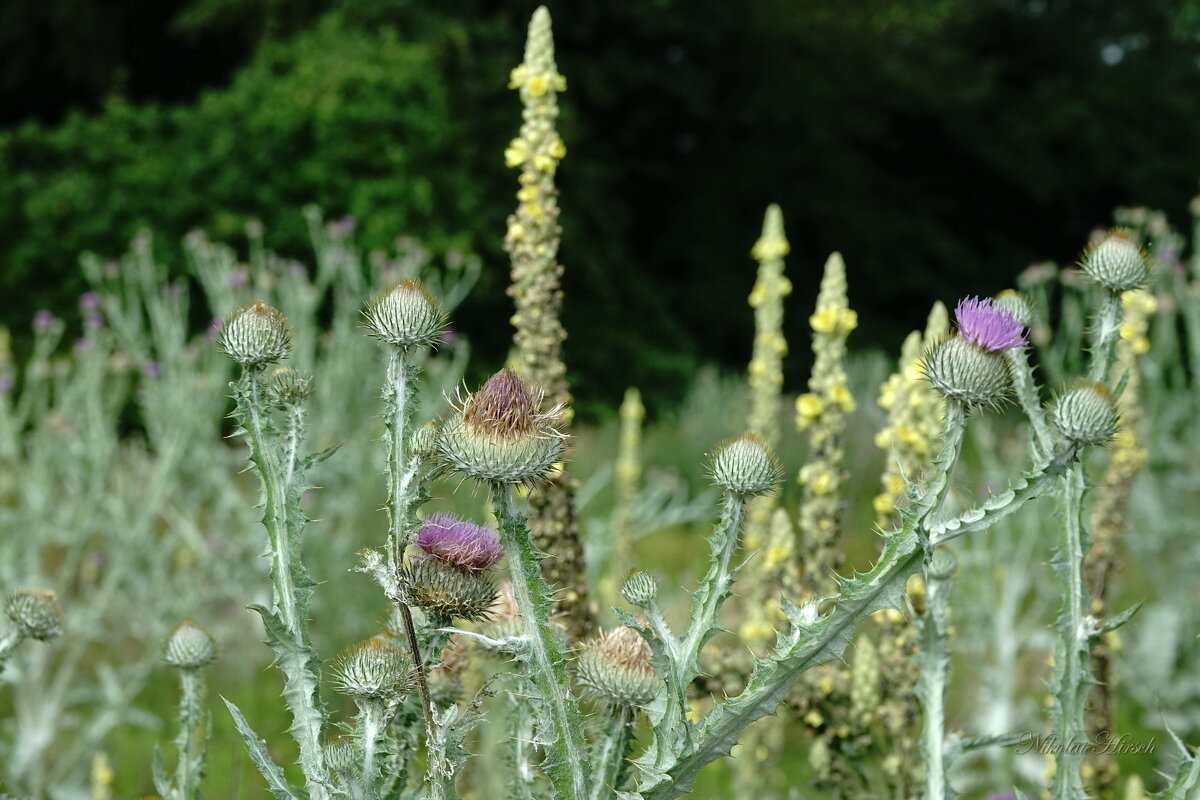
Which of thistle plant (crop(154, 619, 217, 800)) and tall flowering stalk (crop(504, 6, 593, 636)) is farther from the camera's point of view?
tall flowering stalk (crop(504, 6, 593, 636))

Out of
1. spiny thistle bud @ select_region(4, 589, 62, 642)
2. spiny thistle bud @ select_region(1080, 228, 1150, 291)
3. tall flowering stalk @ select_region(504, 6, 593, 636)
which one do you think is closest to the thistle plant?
spiny thistle bud @ select_region(4, 589, 62, 642)

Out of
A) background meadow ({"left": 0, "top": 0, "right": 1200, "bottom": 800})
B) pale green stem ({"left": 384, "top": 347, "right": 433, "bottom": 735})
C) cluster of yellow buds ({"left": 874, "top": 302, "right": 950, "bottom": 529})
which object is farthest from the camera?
background meadow ({"left": 0, "top": 0, "right": 1200, "bottom": 800})

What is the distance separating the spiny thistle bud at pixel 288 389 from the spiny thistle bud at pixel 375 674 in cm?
36

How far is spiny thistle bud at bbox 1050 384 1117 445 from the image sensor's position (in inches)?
53.5

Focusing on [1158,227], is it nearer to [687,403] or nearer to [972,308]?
[972,308]

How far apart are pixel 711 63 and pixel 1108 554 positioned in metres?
14.7

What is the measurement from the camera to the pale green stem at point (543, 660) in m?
1.20

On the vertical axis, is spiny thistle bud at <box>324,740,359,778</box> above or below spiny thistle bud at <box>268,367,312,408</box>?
below

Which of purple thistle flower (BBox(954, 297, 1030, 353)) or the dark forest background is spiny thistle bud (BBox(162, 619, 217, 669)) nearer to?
purple thistle flower (BBox(954, 297, 1030, 353))

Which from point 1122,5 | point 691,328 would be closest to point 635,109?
point 691,328

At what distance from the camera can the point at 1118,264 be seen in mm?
1606

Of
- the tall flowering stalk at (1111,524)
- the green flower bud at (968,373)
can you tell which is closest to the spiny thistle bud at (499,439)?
the green flower bud at (968,373)

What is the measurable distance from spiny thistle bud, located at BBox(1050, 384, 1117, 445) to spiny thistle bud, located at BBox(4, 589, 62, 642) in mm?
1354

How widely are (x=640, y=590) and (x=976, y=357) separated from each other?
49cm
